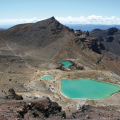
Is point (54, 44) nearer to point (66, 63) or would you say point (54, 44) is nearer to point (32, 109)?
point (66, 63)

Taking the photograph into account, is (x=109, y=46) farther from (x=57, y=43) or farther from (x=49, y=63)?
(x=49, y=63)

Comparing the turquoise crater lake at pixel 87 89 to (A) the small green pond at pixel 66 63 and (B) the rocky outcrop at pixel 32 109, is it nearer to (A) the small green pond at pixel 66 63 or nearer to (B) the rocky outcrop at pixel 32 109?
(B) the rocky outcrop at pixel 32 109

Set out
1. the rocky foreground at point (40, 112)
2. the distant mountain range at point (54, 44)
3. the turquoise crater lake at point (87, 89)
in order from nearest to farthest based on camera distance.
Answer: the rocky foreground at point (40, 112) → the turquoise crater lake at point (87, 89) → the distant mountain range at point (54, 44)

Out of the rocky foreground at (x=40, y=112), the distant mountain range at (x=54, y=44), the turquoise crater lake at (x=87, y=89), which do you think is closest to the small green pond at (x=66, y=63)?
the distant mountain range at (x=54, y=44)

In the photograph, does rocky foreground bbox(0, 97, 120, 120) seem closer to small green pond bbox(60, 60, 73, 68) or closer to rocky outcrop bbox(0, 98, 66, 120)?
rocky outcrop bbox(0, 98, 66, 120)

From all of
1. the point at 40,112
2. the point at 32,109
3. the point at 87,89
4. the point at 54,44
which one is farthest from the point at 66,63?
the point at 32,109

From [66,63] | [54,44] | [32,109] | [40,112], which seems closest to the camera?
[32,109]

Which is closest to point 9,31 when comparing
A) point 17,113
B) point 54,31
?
point 54,31

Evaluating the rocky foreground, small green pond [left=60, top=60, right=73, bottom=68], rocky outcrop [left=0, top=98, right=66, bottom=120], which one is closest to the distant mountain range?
small green pond [left=60, top=60, right=73, bottom=68]

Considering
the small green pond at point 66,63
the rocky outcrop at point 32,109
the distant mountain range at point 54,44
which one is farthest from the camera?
the distant mountain range at point 54,44
